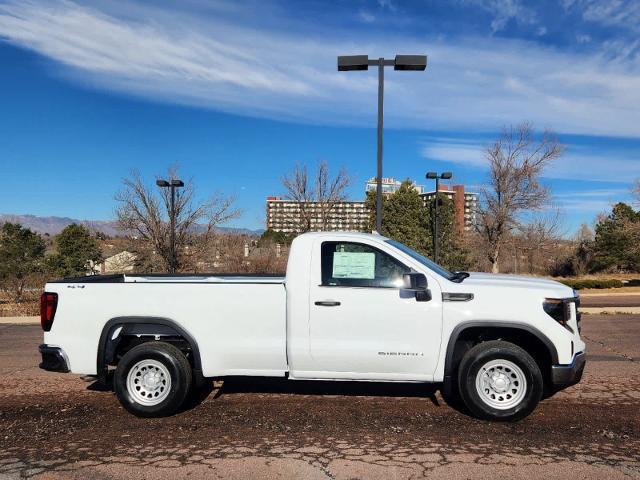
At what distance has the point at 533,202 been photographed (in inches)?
1503

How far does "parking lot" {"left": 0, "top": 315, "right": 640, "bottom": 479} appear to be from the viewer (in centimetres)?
391

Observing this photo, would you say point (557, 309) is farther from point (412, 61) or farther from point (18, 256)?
point (18, 256)

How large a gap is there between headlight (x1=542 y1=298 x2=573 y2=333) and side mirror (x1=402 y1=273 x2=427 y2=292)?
1196mm

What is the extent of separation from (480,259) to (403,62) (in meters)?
32.2

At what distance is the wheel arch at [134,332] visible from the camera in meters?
5.19

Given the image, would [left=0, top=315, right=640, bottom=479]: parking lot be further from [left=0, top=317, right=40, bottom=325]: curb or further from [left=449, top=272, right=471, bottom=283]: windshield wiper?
[left=0, top=317, right=40, bottom=325]: curb

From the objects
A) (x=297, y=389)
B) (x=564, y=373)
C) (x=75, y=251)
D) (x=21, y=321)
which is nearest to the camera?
(x=564, y=373)

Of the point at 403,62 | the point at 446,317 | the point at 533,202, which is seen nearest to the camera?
the point at 446,317

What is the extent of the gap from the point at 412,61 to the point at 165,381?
961cm

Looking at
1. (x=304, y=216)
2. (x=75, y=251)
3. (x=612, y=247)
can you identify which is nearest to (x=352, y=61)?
(x=304, y=216)

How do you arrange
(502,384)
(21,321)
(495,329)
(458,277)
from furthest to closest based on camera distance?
1. (21,321)
2. (458,277)
3. (495,329)
4. (502,384)

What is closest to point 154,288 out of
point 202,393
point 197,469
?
point 202,393

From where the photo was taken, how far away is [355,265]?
17.2 ft

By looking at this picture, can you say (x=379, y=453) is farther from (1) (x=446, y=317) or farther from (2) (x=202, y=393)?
(2) (x=202, y=393)
